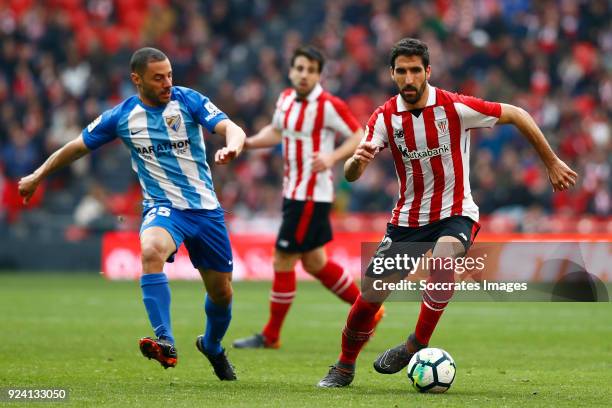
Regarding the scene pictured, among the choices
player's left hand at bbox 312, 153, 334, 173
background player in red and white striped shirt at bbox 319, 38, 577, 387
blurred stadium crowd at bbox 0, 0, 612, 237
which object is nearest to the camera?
background player in red and white striped shirt at bbox 319, 38, 577, 387

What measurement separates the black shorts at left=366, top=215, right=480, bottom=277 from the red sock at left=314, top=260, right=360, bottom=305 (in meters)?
3.26

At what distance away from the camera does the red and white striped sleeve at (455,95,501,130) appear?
7.79 metres

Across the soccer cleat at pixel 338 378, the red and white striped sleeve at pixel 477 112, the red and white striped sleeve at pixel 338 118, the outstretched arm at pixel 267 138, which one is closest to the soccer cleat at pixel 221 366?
the soccer cleat at pixel 338 378

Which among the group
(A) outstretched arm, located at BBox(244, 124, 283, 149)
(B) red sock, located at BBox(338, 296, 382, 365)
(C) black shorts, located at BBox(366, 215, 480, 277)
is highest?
(A) outstretched arm, located at BBox(244, 124, 283, 149)

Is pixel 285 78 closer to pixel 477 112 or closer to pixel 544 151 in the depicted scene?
pixel 477 112

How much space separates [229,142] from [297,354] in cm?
320

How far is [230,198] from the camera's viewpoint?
72.3 ft

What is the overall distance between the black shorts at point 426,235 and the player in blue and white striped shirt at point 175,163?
1.12 metres

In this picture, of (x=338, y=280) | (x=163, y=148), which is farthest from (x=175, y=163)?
(x=338, y=280)

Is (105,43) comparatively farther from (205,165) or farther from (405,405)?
(405,405)

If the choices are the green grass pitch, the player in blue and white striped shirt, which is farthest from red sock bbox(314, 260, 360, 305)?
the player in blue and white striped shirt

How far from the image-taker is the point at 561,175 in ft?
25.1

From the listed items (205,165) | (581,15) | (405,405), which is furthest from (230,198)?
(405,405)

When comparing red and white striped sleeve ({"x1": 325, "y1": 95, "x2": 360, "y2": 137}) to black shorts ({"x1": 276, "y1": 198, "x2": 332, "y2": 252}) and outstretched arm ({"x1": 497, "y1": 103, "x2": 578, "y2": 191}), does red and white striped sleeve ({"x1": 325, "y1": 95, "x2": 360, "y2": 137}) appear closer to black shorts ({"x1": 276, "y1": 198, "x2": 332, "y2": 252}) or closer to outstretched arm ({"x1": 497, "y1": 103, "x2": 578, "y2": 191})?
black shorts ({"x1": 276, "y1": 198, "x2": 332, "y2": 252})
